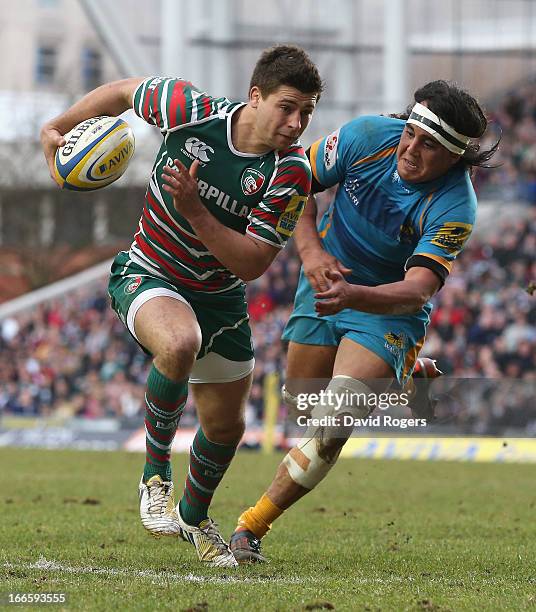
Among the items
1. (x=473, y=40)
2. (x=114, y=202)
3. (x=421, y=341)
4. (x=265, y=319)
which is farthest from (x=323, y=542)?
(x=114, y=202)

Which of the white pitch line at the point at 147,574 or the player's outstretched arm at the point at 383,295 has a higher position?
the player's outstretched arm at the point at 383,295

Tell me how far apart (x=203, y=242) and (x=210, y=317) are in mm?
697

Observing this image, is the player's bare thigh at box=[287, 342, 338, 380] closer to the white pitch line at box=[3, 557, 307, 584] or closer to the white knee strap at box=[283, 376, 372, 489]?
the white knee strap at box=[283, 376, 372, 489]

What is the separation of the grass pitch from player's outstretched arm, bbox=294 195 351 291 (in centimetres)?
142

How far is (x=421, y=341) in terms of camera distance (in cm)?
702

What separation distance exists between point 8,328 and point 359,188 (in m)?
20.7

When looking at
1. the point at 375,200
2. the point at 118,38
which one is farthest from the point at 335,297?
the point at 118,38

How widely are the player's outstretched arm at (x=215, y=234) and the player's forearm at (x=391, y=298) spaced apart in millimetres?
604

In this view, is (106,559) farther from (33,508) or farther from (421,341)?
(33,508)

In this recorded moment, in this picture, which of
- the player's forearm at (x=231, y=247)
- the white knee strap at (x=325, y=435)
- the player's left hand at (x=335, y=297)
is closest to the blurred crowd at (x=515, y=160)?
the white knee strap at (x=325, y=435)

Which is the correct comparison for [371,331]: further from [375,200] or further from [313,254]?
[375,200]

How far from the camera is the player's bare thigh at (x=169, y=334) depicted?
6.11m

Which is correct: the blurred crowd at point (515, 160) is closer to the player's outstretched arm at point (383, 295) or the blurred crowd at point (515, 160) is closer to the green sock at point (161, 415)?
the player's outstretched arm at point (383, 295)

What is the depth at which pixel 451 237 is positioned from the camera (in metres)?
6.43
